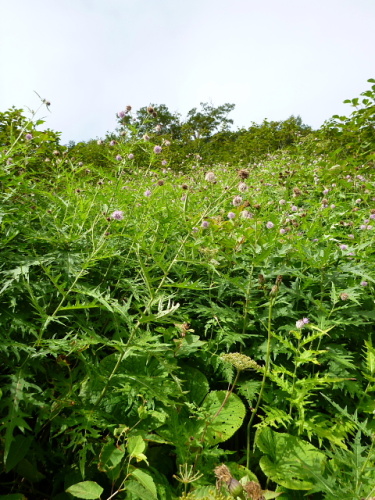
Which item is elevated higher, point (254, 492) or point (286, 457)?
point (254, 492)

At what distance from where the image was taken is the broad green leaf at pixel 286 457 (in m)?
1.22

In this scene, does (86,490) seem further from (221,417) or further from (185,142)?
(185,142)

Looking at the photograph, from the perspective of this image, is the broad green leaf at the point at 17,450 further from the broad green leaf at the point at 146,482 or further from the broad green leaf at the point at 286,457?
the broad green leaf at the point at 286,457

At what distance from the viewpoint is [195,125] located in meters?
22.4

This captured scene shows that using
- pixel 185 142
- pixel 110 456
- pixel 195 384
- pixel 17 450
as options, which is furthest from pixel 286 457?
pixel 185 142

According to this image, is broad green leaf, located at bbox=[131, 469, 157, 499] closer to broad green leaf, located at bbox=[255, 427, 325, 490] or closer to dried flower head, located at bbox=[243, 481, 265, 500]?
dried flower head, located at bbox=[243, 481, 265, 500]

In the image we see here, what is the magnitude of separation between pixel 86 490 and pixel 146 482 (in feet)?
0.64

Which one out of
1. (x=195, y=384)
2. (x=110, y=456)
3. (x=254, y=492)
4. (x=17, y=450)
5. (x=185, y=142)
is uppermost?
(x=185, y=142)

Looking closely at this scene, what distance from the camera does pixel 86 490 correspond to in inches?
39.6

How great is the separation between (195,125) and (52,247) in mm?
22727

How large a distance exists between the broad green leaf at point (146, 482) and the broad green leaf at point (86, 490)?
0.42 ft

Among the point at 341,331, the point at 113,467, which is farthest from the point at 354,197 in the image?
the point at 113,467

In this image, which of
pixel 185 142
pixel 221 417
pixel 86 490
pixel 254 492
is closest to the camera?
pixel 254 492

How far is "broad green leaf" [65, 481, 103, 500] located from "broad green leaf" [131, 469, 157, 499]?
128 millimetres
